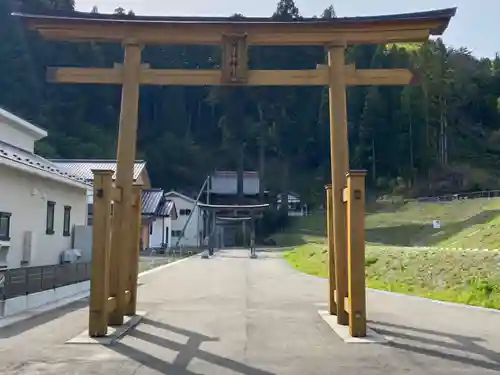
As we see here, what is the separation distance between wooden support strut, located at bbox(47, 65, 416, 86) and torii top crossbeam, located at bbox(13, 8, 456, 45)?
0.48 m

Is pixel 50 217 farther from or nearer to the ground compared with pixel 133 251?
farther from the ground

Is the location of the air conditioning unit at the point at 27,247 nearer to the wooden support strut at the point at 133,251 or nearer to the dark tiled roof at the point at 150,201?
the wooden support strut at the point at 133,251

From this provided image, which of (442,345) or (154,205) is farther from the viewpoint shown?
(154,205)

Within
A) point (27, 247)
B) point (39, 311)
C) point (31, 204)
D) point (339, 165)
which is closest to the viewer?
point (339, 165)

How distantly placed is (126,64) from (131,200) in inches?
85.9

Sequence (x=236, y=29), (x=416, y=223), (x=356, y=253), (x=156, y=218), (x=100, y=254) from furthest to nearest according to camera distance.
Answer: (x=416, y=223) < (x=156, y=218) < (x=236, y=29) < (x=356, y=253) < (x=100, y=254)

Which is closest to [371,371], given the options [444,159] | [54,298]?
[54,298]

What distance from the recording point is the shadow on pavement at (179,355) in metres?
6.32

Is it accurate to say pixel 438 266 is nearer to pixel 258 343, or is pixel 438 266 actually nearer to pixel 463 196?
pixel 258 343

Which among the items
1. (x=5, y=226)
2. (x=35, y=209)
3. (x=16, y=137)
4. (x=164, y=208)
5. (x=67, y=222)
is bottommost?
(x=5, y=226)

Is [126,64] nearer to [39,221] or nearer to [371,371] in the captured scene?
[371,371]

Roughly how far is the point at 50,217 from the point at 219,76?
8609 millimetres

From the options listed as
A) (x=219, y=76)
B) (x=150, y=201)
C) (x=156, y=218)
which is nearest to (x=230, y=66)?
(x=219, y=76)

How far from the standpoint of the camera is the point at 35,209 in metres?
14.8
